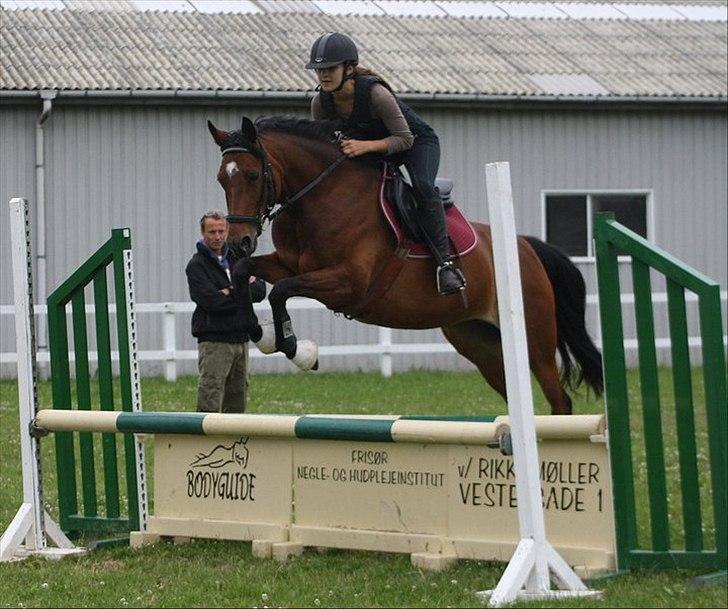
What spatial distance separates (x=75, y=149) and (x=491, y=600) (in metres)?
13.3

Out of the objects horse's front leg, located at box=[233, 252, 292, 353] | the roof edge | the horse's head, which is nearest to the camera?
the horse's head

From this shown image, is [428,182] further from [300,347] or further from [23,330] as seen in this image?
[23,330]

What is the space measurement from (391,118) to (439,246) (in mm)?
727

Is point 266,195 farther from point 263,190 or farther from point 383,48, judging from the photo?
point 383,48

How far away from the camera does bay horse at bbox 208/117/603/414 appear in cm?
745

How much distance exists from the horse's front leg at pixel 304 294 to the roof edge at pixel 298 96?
1064 centimetres

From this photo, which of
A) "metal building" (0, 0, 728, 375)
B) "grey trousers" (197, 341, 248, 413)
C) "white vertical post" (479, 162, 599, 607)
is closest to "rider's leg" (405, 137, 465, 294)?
"white vertical post" (479, 162, 599, 607)

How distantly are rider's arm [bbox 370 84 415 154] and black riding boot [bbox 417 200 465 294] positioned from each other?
0.36 meters

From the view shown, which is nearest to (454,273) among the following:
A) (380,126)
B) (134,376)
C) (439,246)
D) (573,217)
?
(439,246)

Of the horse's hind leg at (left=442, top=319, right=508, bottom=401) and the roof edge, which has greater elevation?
the roof edge

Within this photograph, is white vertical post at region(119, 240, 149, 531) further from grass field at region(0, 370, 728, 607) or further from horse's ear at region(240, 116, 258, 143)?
horse's ear at region(240, 116, 258, 143)

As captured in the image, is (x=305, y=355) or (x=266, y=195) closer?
(x=266, y=195)

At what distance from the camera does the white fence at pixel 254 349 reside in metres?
16.8

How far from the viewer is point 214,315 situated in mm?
9664
